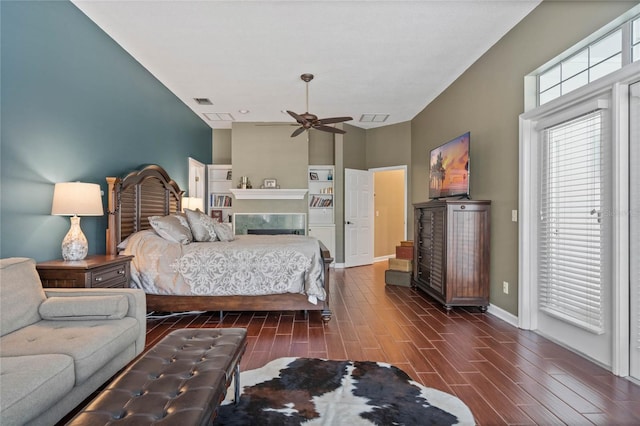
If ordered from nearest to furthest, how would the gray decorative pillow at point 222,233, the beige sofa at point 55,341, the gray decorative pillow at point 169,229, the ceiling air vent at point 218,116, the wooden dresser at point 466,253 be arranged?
the beige sofa at point 55,341
the gray decorative pillow at point 169,229
the wooden dresser at point 466,253
the gray decorative pillow at point 222,233
the ceiling air vent at point 218,116

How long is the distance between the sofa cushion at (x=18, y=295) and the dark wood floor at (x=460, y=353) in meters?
1.08

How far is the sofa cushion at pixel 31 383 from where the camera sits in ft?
3.87

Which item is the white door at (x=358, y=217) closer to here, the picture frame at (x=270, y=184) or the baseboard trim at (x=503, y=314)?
the picture frame at (x=270, y=184)

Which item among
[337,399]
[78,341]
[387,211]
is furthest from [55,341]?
[387,211]

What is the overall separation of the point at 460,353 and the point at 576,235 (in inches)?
52.5

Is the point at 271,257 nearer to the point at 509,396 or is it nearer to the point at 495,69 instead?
the point at 509,396

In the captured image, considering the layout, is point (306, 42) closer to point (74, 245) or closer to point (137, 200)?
point (137, 200)

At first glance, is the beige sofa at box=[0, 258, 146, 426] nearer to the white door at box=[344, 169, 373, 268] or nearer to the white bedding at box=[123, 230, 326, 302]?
the white bedding at box=[123, 230, 326, 302]

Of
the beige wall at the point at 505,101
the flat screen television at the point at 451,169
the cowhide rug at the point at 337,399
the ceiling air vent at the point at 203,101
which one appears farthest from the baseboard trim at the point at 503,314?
the ceiling air vent at the point at 203,101

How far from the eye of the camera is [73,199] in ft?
8.27

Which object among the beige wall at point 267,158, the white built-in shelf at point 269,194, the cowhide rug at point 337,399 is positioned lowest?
the cowhide rug at point 337,399

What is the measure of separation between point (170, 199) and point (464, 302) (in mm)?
4273

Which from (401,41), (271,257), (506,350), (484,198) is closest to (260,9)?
(401,41)

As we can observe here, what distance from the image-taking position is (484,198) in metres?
3.78
